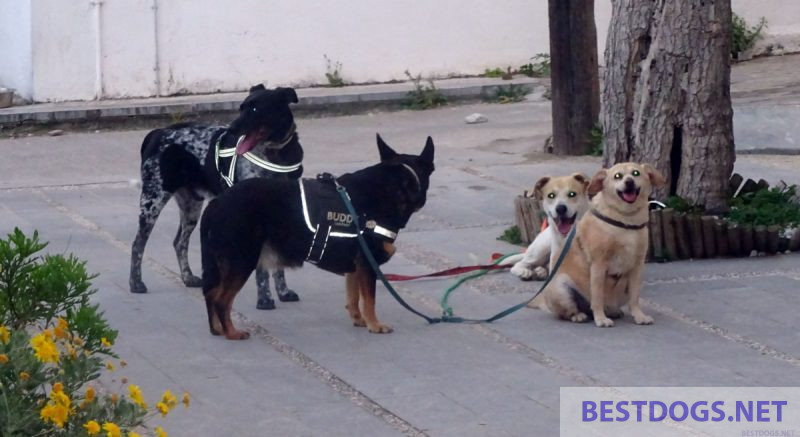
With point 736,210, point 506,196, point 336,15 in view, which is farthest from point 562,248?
point 336,15

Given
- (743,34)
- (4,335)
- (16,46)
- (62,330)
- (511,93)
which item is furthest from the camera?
(743,34)

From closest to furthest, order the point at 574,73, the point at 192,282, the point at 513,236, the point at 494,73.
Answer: the point at 192,282 → the point at 513,236 → the point at 574,73 → the point at 494,73

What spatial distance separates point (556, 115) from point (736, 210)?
13.9 ft

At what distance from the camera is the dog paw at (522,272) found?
25.8ft

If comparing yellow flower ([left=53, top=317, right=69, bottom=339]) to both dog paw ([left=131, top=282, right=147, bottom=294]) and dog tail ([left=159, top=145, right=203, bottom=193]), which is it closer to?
dog tail ([left=159, top=145, right=203, bottom=193])

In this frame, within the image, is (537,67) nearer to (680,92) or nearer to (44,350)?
(680,92)

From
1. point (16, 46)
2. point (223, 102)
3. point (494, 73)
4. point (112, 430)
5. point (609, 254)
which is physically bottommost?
point (112, 430)

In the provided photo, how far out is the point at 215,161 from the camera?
736 centimetres

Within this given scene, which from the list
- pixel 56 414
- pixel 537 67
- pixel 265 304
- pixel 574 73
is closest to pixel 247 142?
pixel 265 304

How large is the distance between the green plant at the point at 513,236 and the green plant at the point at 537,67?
8348 millimetres

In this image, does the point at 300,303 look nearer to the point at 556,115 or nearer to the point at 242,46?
the point at 556,115

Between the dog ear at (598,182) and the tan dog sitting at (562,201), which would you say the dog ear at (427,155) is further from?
the dog ear at (598,182)

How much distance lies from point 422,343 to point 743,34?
43.7 feet

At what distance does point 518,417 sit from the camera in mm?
5293
